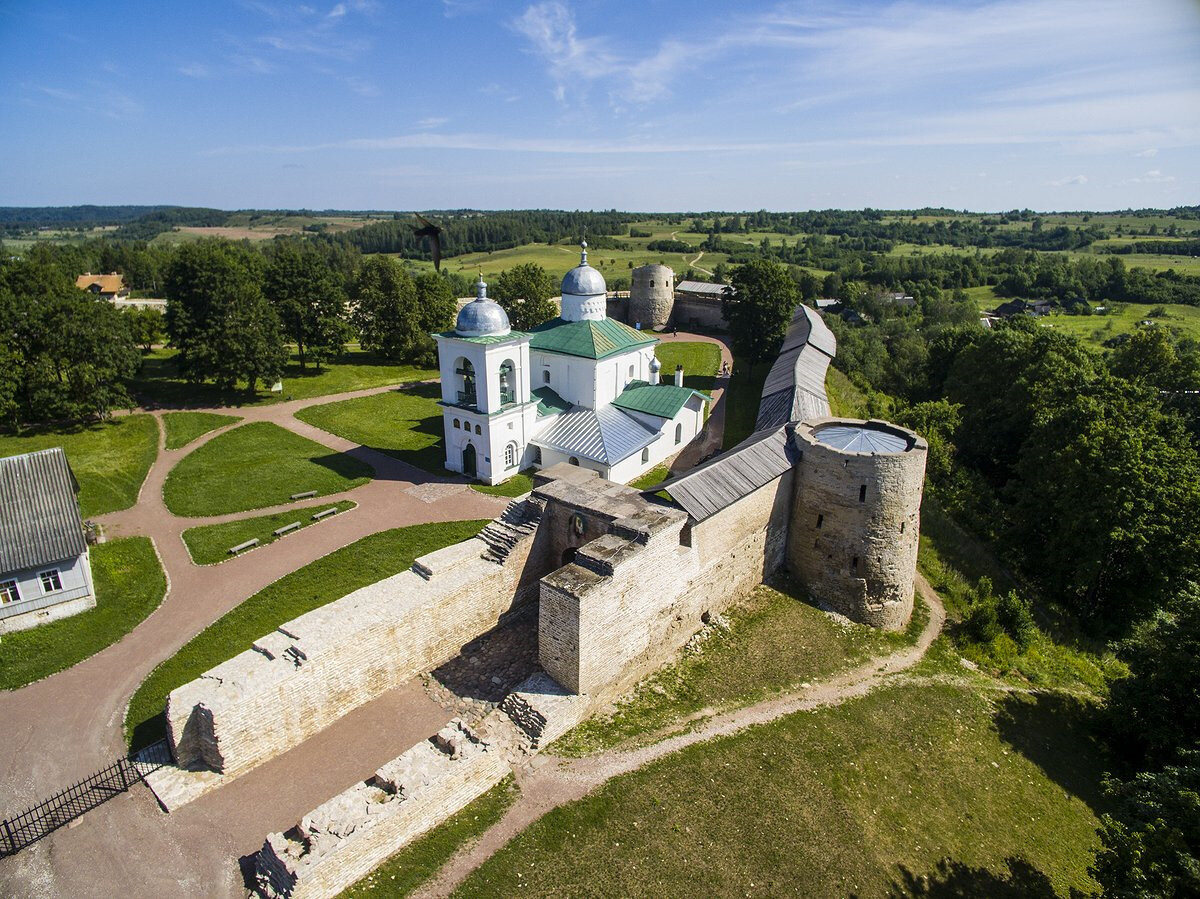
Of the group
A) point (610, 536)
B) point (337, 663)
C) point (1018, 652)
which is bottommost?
point (1018, 652)

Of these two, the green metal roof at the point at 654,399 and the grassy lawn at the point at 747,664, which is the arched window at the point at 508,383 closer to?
the green metal roof at the point at 654,399

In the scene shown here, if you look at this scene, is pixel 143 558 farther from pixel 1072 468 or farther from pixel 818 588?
pixel 1072 468

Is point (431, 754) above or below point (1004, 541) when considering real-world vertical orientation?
above

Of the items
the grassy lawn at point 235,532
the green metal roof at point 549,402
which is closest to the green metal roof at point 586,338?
the green metal roof at point 549,402

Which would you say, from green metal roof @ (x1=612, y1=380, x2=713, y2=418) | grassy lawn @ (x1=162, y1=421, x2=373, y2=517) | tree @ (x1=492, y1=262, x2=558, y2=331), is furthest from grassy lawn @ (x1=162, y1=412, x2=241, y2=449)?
green metal roof @ (x1=612, y1=380, x2=713, y2=418)

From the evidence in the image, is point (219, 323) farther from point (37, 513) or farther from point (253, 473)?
point (37, 513)

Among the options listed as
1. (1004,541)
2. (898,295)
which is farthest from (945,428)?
(898,295)

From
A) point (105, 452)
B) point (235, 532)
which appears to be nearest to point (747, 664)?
point (235, 532)

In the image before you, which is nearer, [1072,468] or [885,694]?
[885,694]
